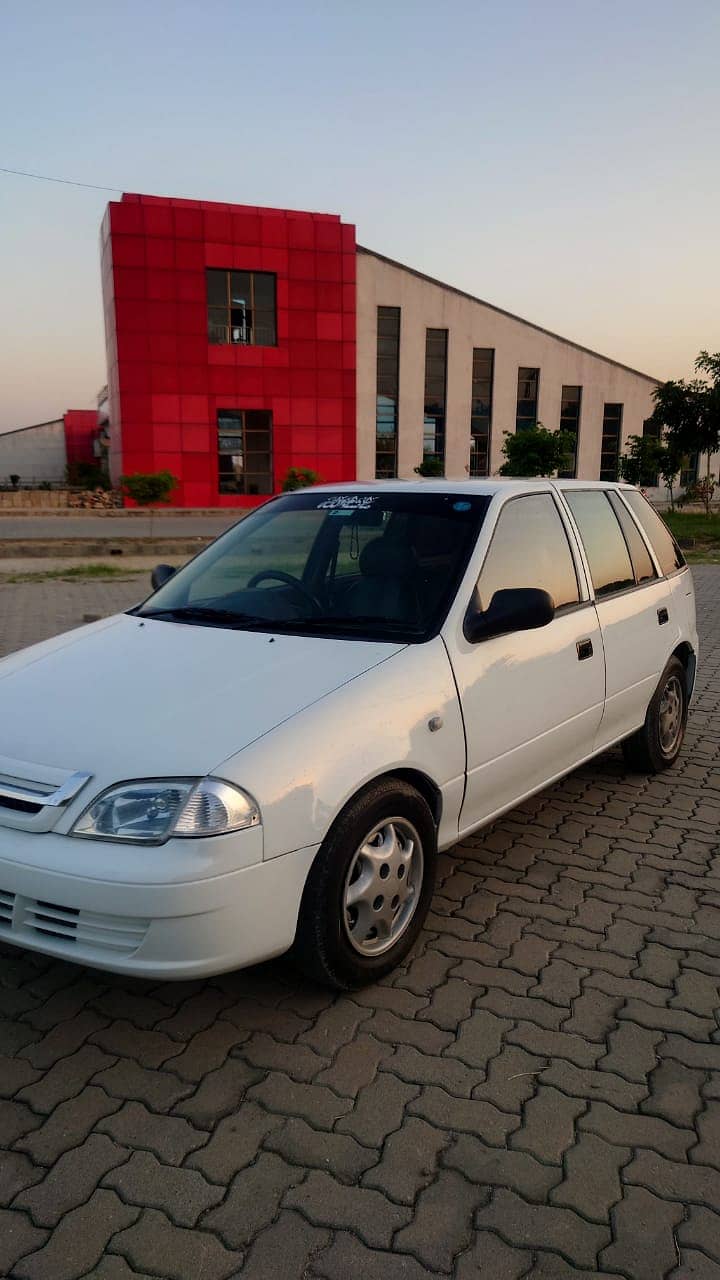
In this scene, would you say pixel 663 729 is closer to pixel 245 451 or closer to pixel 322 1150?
pixel 322 1150

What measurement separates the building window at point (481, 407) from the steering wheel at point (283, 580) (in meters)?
45.2

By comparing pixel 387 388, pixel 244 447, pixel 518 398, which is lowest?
pixel 244 447

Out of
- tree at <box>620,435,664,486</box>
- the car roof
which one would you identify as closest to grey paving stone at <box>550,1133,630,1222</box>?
the car roof

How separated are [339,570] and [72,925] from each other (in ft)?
6.13

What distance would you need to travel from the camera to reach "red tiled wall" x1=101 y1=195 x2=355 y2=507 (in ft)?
128

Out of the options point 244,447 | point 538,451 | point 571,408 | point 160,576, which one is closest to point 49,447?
point 244,447

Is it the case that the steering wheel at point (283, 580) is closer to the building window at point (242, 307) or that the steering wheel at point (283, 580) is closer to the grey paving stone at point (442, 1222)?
the grey paving stone at point (442, 1222)

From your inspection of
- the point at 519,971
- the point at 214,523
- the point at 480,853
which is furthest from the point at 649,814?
the point at 214,523

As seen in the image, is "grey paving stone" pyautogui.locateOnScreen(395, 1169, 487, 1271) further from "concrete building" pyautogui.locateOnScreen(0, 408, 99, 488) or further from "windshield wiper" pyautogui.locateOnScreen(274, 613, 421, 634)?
"concrete building" pyautogui.locateOnScreen(0, 408, 99, 488)

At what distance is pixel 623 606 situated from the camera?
14.9 feet

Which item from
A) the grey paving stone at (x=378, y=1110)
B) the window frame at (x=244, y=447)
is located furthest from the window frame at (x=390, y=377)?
the grey paving stone at (x=378, y=1110)

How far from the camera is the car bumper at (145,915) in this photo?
2430 millimetres

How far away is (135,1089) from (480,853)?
2.07 metres

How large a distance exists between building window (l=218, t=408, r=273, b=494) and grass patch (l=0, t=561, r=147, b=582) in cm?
2472
